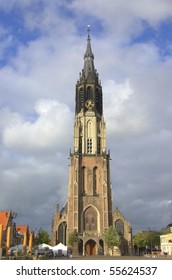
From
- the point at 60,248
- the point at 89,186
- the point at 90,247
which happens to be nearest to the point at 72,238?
the point at 90,247

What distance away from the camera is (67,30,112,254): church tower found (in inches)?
3140

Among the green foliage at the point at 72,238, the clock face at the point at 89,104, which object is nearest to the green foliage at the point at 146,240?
the green foliage at the point at 72,238

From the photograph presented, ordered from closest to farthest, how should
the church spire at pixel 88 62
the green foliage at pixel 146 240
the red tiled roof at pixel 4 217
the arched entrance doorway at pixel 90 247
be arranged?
the red tiled roof at pixel 4 217 < the arched entrance doorway at pixel 90 247 < the church spire at pixel 88 62 < the green foliage at pixel 146 240

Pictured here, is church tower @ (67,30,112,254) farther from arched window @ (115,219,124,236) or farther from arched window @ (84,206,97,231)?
arched window @ (115,219,124,236)

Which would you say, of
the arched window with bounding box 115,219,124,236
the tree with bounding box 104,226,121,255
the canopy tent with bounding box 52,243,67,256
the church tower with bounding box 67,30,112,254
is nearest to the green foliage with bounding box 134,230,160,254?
the arched window with bounding box 115,219,124,236

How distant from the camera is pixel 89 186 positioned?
274 ft

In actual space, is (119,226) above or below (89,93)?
below

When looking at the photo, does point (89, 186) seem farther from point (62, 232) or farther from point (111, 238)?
point (111, 238)

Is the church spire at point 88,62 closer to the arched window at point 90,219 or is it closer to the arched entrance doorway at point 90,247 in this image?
the arched window at point 90,219

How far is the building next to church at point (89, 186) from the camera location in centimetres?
7975

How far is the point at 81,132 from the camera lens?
91750 mm

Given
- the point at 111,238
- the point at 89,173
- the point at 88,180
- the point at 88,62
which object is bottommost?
the point at 111,238

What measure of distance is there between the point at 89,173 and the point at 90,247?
1831cm
